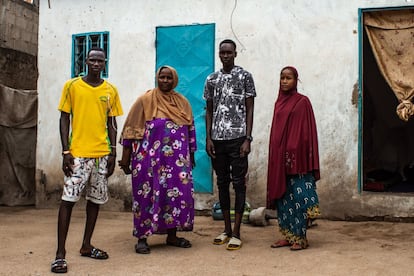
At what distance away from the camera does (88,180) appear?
3861 mm

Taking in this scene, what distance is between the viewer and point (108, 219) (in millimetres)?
6156

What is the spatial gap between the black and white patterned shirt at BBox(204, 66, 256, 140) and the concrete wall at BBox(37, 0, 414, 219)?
176cm

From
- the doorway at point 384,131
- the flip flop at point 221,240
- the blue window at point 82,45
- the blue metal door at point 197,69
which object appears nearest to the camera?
the flip flop at point 221,240

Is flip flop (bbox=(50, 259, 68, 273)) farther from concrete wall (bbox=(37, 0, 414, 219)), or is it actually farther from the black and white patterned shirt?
concrete wall (bbox=(37, 0, 414, 219))

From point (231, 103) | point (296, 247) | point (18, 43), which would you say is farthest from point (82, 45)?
point (296, 247)

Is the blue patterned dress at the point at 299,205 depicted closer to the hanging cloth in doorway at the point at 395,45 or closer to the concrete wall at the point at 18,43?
the hanging cloth in doorway at the point at 395,45

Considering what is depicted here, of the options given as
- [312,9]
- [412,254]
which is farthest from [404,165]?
[412,254]

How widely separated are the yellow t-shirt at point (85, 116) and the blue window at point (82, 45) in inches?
124

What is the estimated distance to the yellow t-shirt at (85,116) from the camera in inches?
149

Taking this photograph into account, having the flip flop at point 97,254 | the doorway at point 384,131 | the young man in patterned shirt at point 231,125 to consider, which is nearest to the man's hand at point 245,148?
the young man in patterned shirt at point 231,125

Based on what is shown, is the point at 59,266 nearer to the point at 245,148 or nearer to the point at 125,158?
the point at 125,158

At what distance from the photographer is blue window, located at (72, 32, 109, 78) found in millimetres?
6922

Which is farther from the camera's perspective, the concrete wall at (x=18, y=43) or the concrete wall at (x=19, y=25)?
the concrete wall at (x=19, y=25)

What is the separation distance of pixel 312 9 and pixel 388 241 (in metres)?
2.90
